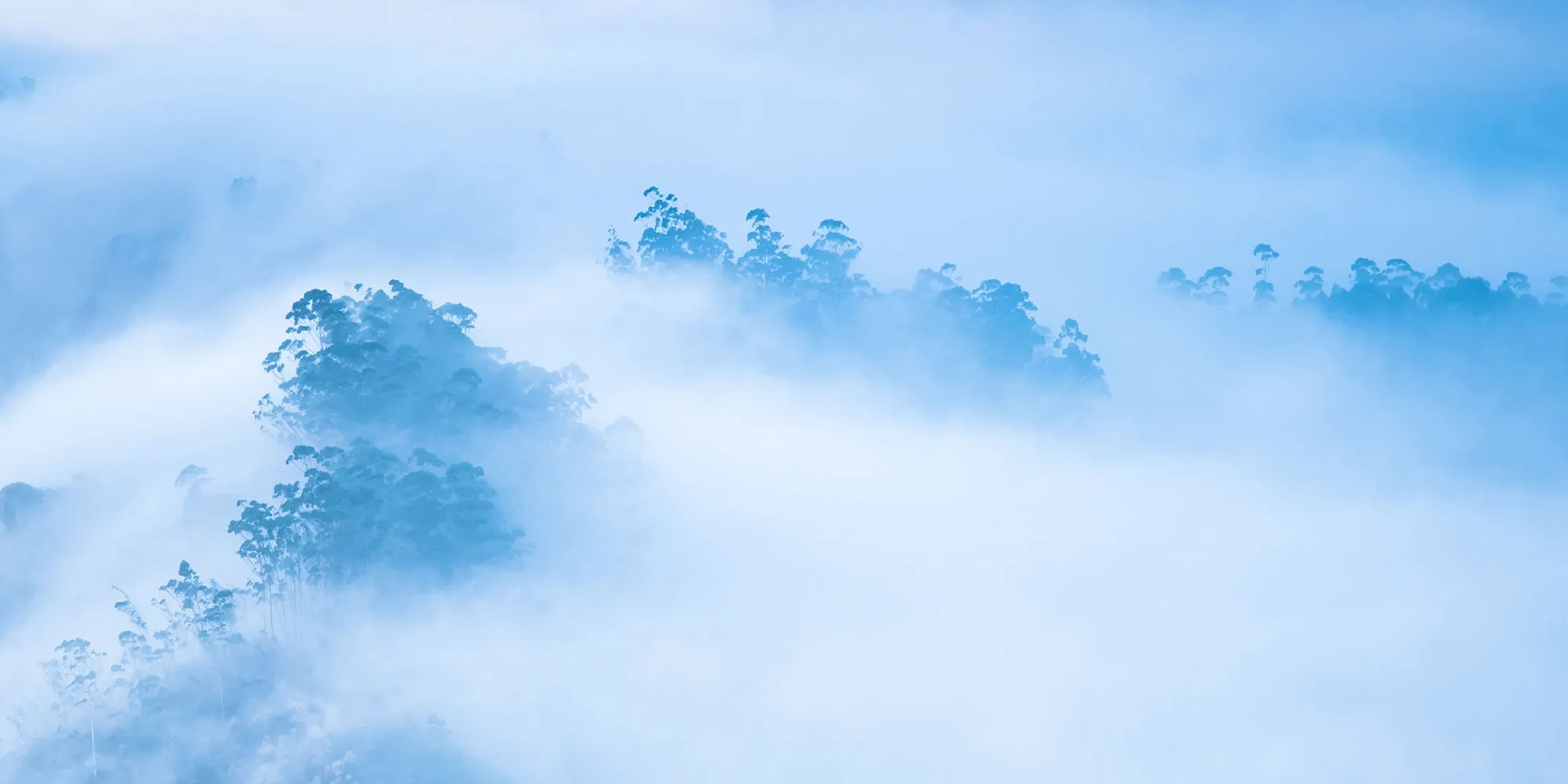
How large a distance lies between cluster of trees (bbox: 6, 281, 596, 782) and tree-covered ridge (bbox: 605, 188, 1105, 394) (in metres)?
13.8

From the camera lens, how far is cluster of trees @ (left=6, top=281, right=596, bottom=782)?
124ft

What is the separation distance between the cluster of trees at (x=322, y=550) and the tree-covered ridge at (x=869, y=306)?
1380cm

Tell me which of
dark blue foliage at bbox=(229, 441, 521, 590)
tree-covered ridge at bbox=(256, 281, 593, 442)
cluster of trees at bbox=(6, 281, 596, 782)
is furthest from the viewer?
tree-covered ridge at bbox=(256, 281, 593, 442)

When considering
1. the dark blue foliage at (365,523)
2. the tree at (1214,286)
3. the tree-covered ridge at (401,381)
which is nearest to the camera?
the dark blue foliage at (365,523)

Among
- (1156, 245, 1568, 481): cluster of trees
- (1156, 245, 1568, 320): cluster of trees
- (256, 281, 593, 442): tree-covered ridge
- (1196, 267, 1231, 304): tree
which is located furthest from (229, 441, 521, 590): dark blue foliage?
(1156, 245, 1568, 481): cluster of trees

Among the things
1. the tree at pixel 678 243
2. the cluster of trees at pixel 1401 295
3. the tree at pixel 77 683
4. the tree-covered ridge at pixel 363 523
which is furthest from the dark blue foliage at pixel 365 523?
the cluster of trees at pixel 1401 295

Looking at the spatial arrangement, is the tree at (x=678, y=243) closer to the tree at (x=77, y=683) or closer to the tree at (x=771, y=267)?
the tree at (x=771, y=267)

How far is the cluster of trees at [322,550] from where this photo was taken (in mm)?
37875

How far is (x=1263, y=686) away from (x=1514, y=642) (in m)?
12.7

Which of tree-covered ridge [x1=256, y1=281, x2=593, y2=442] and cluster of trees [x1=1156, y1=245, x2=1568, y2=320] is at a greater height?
cluster of trees [x1=1156, y1=245, x2=1568, y2=320]

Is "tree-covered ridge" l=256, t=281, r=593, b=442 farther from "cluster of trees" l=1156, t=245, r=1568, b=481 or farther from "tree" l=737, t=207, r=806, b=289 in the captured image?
"cluster of trees" l=1156, t=245, r=1568, b=481

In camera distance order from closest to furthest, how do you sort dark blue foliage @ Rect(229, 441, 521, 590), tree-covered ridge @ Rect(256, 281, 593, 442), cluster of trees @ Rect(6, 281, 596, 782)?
cluster of trees @ Rect(6, 281, 596, 782)
dark blue foliage @ Rect(229, 441, 521, 590)
tree-covered ridge @ Rect(256, 281, 593, 442)

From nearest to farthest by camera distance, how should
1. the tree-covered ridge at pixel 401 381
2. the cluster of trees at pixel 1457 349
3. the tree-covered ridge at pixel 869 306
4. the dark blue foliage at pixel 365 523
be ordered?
the dark blue foliage at pixel 365 523 < the tree-covered ridge at pixel 401 381 < the tree-covered ridge at pixel 869 306 < the cluster of trees at pixel 1457 349

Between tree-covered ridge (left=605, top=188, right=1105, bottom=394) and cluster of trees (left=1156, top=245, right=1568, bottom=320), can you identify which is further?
cluster of trees (left=1156, top=245, right=1568, bottom=320)
